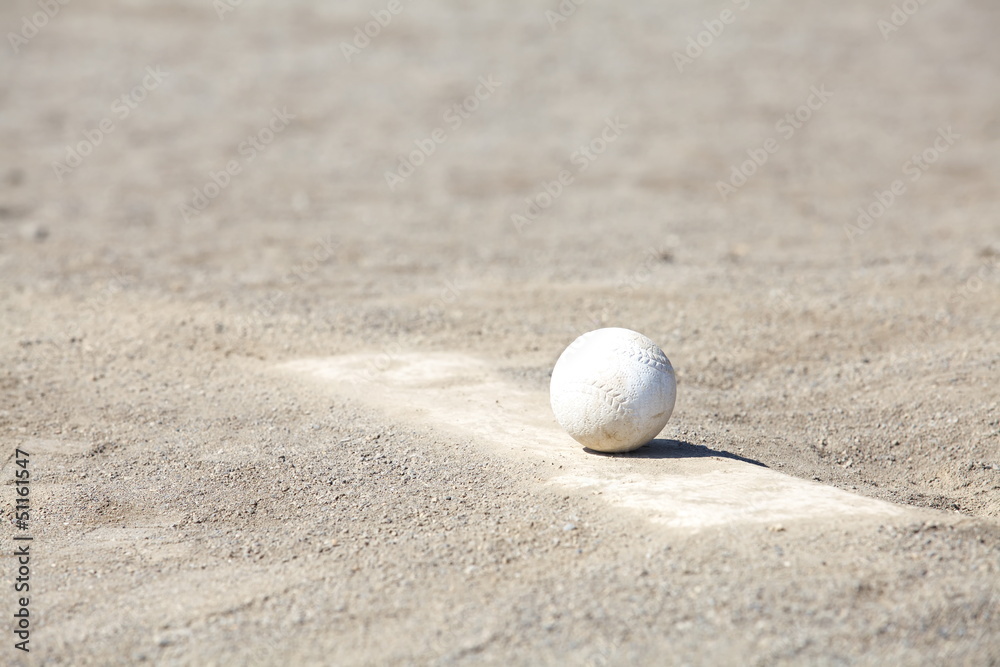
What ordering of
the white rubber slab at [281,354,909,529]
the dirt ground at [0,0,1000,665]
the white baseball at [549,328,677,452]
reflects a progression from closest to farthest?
the dirt ground at [0,0,1000,665] → the white rubber slab at [281,354,909,529] → the white baseball at [549,328,677,452]

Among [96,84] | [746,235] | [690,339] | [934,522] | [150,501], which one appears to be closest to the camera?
[934,522]

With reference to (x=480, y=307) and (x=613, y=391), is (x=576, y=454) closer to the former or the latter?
(x=613, y=391)

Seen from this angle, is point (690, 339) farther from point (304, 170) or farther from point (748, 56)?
point (748, 56)

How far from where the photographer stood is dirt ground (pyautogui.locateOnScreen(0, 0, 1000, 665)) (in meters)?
5.82

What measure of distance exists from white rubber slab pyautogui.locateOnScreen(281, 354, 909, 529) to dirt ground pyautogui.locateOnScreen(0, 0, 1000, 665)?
20cm

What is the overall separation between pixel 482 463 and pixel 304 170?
16.3 m

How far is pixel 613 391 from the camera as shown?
24.0 feet

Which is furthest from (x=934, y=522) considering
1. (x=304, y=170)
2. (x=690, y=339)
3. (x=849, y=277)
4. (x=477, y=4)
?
(x=477, y=4)

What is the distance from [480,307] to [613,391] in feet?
18.3

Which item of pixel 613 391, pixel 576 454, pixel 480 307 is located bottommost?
pixel 480 307

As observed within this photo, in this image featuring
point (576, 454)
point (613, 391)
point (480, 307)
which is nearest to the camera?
point (613, 391)

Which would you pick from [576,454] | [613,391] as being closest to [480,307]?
[576,454]

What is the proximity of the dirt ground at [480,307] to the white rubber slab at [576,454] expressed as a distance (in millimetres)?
200

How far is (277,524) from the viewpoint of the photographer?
7.11 meters
